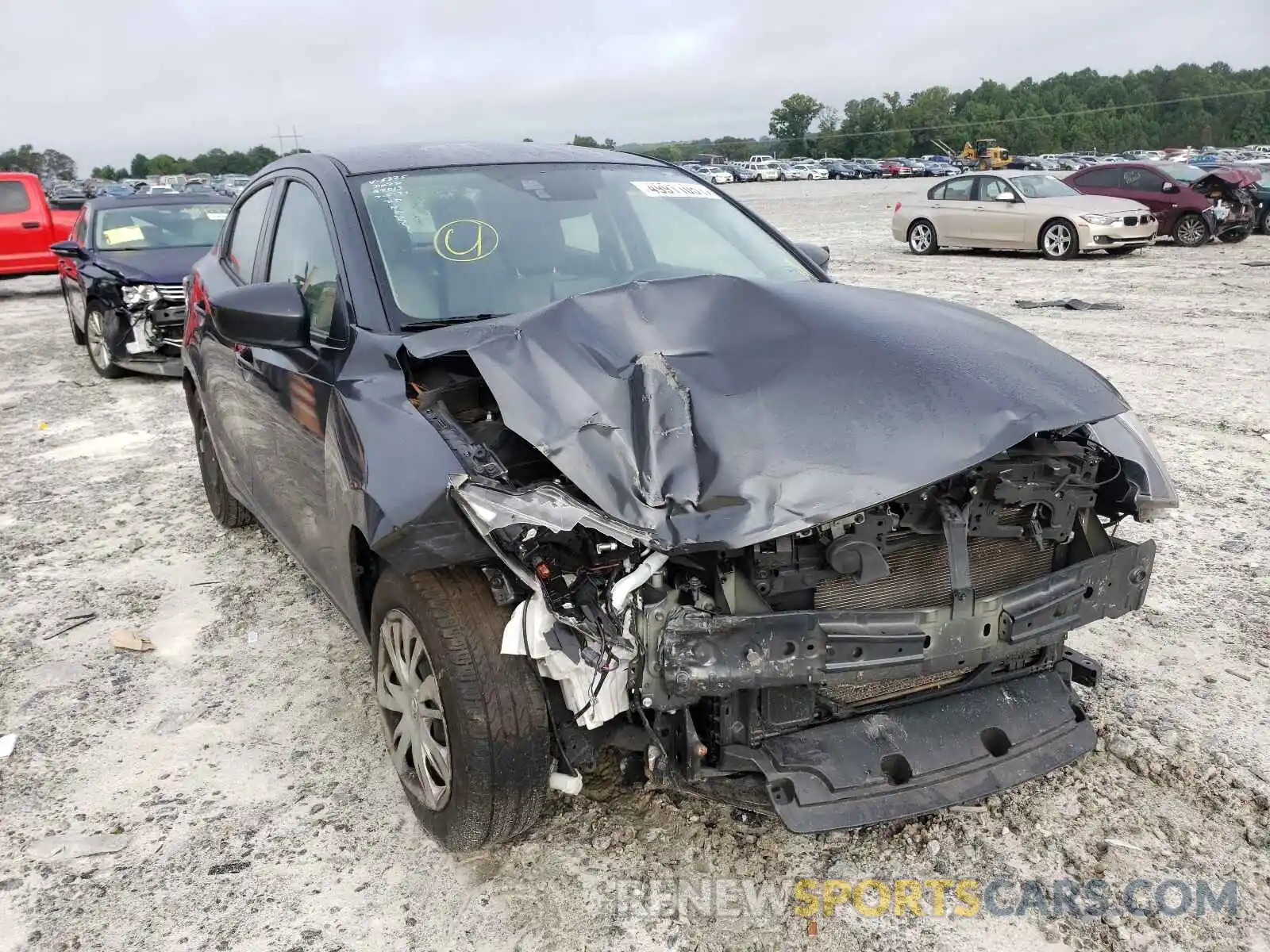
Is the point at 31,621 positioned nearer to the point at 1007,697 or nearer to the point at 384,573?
the point at 384,573

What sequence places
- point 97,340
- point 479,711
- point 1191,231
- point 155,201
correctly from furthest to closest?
point 1191,231
point 155,201
point 97,340
point 479,711

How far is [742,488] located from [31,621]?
11.8ft

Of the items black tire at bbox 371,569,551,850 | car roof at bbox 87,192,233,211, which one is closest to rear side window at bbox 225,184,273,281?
black tire at bbox 371,569,551,850

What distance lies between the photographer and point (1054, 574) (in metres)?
2.56

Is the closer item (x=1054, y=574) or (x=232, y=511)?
(x=1054, y=574)

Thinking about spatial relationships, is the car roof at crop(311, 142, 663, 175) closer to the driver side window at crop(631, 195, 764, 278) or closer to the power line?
the driver side window at crop(631, 195, 764, 278)

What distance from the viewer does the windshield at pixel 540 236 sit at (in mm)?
3141

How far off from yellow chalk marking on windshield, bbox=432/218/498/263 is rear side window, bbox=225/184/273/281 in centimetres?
126

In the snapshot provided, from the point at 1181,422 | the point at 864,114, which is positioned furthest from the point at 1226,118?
the point at 1181,422

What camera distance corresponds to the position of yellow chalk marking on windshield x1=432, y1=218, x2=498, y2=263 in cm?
320

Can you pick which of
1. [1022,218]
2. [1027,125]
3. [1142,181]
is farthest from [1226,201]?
[1027,125]

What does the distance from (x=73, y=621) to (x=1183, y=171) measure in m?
19.3

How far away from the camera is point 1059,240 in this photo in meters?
16.0

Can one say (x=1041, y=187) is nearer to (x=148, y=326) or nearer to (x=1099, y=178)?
(x=1099, y=178)
